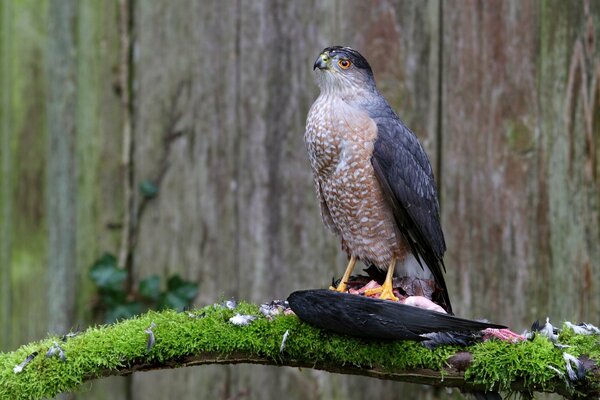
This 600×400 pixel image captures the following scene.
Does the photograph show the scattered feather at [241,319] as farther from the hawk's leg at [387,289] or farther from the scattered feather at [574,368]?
the scattered feather at [574,368]

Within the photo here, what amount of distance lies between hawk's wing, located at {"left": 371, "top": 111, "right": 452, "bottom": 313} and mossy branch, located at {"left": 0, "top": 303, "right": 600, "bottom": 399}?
546 millimetres

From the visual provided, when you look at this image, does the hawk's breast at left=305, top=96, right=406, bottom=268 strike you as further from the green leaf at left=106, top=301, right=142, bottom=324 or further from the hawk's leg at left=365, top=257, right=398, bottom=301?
the green leaf at left=106, top=301, right=142, bottom=324

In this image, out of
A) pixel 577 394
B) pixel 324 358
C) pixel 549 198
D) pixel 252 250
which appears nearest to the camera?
pixel 577 394

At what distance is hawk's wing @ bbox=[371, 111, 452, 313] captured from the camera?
258cm

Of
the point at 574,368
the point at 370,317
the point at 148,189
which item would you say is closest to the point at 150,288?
the point at 148,189

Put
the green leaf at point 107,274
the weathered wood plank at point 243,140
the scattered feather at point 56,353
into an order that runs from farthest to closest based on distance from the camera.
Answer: the green leaf at point 107,274 < the weathered wood plank at point 243,140 < the scattered feather at point 56,353

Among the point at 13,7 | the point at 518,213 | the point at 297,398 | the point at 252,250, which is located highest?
the point at 13,7

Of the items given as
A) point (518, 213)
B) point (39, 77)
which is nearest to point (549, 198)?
point (518, 213)

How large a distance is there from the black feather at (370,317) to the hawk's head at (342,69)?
835mm

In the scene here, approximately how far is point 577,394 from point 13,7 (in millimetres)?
3063

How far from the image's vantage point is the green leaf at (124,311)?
3.70m

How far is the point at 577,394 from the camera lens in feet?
6.81

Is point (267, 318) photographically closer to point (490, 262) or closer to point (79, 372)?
point (79, 372)

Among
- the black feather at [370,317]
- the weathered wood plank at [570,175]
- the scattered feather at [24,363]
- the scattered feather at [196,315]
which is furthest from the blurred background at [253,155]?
the scattered feather at [24,363]
